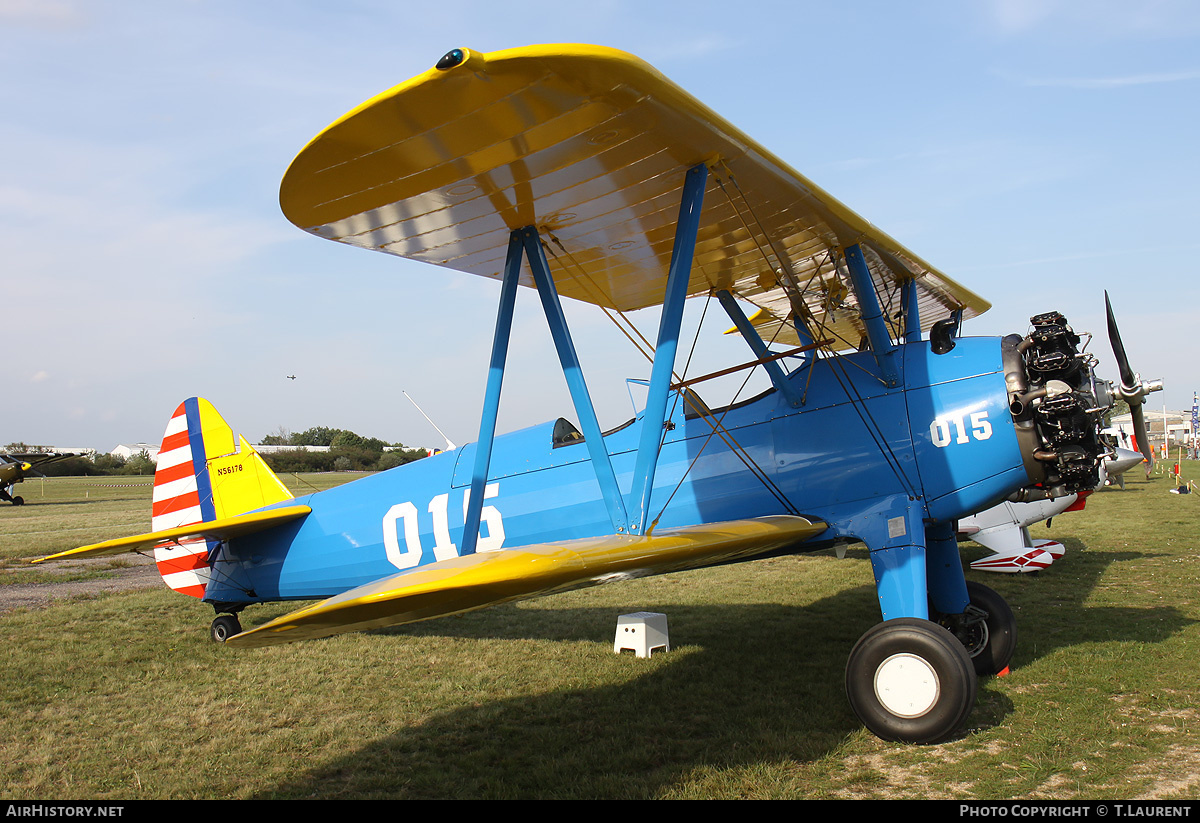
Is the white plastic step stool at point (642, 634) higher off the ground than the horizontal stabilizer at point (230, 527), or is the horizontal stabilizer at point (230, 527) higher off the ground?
the horizontal stabilizer at point (230, 527)

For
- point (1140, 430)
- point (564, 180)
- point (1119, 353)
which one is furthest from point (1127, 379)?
point (564, 180)

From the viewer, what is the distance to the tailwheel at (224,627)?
6367mm

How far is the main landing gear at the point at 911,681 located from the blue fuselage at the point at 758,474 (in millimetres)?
661

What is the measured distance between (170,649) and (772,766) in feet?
16.8

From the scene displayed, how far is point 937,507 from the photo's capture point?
4.42 metres

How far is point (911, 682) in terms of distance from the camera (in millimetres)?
3695

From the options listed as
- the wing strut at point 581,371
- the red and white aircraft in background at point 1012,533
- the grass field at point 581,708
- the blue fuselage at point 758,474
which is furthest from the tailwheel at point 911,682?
the red and white aircraft in background at point 1012,533

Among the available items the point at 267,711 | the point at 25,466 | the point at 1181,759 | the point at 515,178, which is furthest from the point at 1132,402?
the point at 25,466

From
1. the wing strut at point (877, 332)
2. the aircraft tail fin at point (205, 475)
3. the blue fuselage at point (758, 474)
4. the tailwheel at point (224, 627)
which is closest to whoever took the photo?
the blue fuselage at point (758, 474)

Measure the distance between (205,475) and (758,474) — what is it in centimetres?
523

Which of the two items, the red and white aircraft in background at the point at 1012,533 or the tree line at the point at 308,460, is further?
the tree line at the point at 308,460

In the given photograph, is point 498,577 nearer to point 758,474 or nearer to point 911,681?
point 911,681

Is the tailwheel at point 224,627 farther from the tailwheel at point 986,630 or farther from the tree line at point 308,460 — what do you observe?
the tree line at point 308,460

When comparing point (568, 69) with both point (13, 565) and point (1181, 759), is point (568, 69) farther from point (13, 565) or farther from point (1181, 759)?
point (13, 565)
